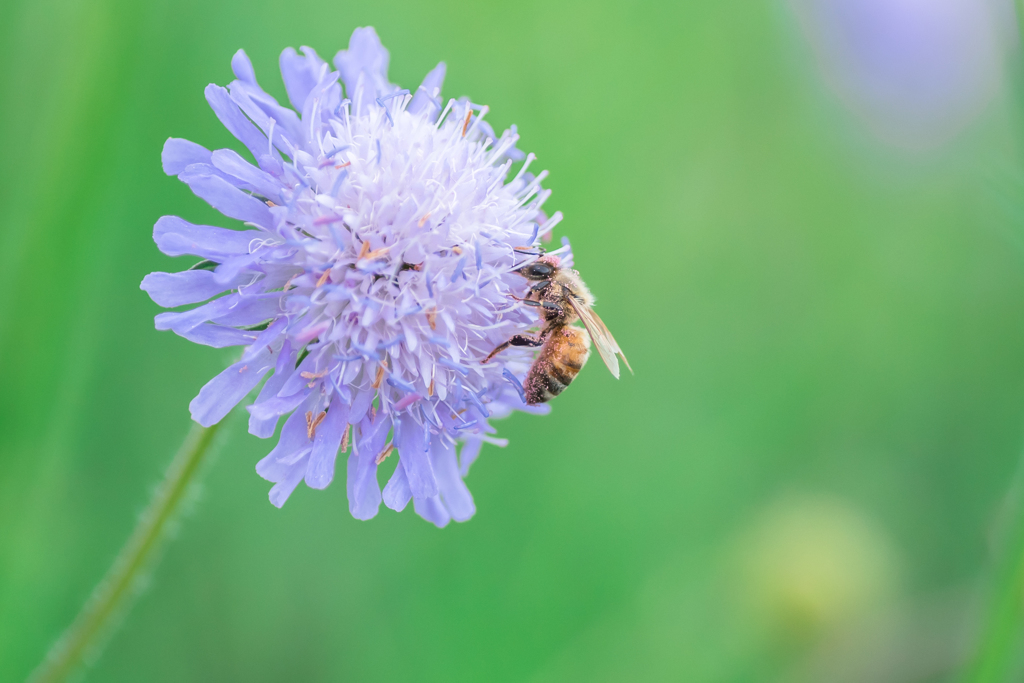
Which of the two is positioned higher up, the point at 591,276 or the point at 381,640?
the point at 591,276

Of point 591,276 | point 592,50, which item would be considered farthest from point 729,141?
point 591,276

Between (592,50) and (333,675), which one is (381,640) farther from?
(592,50)

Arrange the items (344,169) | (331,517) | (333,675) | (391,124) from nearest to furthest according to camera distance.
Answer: (344,169)
(391,124)
(333,675)
(331,517)

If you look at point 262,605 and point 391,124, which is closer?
point 391,124

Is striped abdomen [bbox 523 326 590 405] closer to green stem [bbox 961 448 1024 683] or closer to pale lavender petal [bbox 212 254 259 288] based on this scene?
pale lavender petal [bbox 212 254 259 288]

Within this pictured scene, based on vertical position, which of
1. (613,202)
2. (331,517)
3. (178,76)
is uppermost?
(613,202)

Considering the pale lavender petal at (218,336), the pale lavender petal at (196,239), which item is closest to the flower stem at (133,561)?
the pale lavender petal at (218,336)

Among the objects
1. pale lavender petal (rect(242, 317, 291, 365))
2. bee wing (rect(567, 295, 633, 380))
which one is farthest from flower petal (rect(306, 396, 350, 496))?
bee wing (rect(567, 295, 633, 380))
